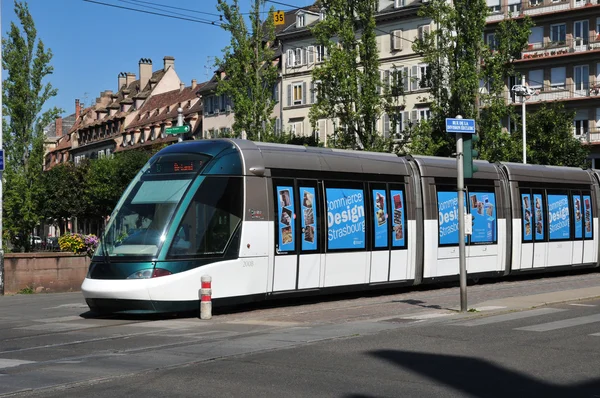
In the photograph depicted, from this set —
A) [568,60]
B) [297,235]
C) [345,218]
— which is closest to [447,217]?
[345,218]

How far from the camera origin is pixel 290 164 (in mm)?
19172

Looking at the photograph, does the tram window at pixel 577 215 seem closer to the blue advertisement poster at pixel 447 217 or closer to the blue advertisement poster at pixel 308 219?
the blue advertisement poster at pixel 447 217

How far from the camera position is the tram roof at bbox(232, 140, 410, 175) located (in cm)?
1859

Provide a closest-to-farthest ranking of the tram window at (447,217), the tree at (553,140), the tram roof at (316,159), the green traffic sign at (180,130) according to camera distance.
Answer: the tram roof at (316,159) < the tram window at (447,217) < the green traffic sign at (180,130) < the tree at (553,140)

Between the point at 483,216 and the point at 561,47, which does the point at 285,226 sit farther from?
the point at 561,47

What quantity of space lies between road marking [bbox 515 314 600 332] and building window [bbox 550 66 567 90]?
48.1 metres

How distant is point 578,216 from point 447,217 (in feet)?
22.0

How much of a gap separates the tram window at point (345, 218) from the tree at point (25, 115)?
14.9 metres

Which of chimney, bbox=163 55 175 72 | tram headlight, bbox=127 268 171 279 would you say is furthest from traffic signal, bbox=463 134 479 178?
chimney, bbox=163 55 175 72

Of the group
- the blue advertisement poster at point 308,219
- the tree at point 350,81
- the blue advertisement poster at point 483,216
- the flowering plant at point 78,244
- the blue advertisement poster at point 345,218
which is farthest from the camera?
the tree at point 350,81

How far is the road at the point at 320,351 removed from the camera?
31.9 feet

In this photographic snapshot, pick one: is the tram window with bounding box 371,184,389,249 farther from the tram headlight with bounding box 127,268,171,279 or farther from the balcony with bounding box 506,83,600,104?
the balcony with bounding box 506,83,600,104

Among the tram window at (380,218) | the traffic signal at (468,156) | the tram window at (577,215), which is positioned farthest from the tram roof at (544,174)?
the traffic signal at (468,156)

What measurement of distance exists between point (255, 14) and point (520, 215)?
1702 cm
